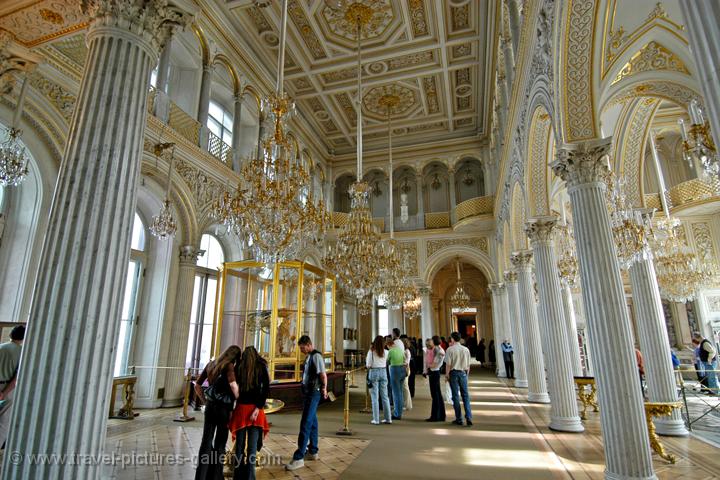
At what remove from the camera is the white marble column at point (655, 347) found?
18.3 ft

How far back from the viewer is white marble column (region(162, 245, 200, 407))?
297 inches

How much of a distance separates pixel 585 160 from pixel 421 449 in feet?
12.7

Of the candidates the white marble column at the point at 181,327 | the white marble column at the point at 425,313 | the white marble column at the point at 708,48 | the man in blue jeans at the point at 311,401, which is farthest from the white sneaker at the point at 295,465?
the white marble column at the point at 425,313

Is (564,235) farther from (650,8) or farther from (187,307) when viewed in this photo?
(187,307)

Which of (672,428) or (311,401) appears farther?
(672,428)

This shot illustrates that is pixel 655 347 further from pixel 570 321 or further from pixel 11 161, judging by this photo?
pixel 11 161

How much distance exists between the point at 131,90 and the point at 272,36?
28.8 ft

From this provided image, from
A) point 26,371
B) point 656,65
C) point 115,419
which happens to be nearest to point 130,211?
point 26,371

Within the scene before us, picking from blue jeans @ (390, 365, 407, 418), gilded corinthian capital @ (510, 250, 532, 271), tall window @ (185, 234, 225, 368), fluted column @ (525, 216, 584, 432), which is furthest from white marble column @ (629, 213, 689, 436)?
tall window @ (185, 234, 225, 368)

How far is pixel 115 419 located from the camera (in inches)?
241

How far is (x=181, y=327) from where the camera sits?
783 centimetres

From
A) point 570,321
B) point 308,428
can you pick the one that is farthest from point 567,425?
point 570,321

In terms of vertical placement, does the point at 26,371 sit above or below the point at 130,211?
below

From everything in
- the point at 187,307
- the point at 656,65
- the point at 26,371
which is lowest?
the point at 26,371
